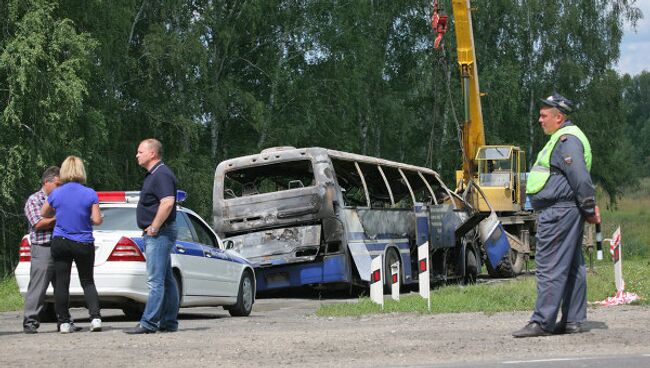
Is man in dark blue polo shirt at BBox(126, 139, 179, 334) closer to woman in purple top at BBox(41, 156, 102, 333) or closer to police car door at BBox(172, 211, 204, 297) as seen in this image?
woman in purple top at BBox(41, 156, 102, 333)

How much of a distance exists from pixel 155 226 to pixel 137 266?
2.49 m

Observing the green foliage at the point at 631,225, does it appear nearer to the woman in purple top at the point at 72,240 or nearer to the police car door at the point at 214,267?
the police car door at the point at 214,267

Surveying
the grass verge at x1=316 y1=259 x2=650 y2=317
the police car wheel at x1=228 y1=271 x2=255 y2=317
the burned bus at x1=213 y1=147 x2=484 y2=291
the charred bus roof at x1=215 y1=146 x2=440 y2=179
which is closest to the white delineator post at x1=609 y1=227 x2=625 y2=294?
the grass verge at x1=316 y1=259 x2=650 y2=317

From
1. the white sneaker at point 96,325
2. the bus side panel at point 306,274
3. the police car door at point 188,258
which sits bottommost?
the bus side panel at point 306,274

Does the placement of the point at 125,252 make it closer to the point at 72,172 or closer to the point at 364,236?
the point at 72,172

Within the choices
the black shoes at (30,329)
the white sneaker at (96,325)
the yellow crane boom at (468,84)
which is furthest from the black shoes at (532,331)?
the yellow crane boom at (468,84)

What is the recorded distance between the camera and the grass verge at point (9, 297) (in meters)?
18.9

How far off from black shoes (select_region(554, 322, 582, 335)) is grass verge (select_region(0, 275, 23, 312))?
10.6 meters

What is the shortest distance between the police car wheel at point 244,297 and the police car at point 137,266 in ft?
0.05

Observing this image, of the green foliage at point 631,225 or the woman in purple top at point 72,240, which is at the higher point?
the woman in purple top at point 72,240

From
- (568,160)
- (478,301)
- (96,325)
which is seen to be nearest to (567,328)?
(568,160)

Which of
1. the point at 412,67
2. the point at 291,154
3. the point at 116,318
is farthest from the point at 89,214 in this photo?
the point at 412,67

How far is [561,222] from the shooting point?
10328 millimetres

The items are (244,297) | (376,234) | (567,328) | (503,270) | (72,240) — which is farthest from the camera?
(503,270)
